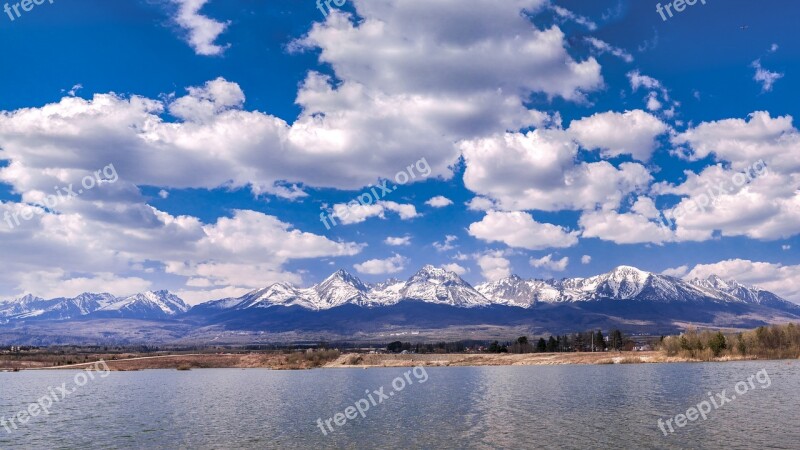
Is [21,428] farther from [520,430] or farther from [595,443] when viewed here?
[595,443]

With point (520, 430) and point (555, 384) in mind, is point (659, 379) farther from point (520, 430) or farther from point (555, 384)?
point (520, 430)

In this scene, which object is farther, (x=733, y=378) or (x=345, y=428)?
(x=733, y=378)

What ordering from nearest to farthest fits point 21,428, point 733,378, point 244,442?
point 244,442 < point 21,428 < point 733,378

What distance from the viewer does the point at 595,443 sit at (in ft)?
177

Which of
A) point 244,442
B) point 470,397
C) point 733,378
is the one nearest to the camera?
point 244,442

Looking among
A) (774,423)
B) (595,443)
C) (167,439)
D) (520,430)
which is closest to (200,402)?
(167,439)

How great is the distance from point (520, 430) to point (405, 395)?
4519 cm

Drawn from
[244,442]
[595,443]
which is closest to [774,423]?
[595,443]

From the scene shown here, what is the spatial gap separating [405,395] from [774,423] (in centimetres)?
5904

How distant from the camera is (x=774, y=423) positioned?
61.2 m

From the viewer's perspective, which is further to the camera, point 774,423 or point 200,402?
point 200,402

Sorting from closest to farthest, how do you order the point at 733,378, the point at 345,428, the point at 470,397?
the point at 345,428 → the point at 470,397 → the point at 733,378

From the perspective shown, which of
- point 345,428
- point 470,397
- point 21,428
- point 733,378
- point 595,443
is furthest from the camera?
point 733,378

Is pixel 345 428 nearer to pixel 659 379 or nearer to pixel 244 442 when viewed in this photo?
pixel 244 442
